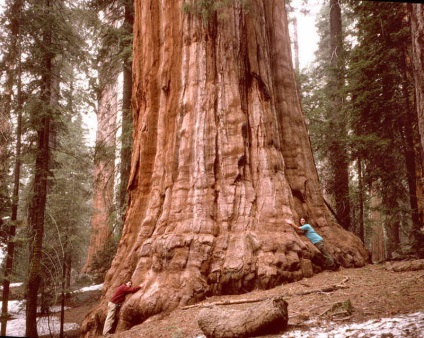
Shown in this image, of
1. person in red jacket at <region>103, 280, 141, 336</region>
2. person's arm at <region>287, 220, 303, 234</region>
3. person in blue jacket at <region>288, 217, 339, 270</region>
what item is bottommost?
person in red jacket at <region>103, 280, 141, 336</region>

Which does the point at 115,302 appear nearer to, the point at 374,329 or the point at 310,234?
the point at 310,234

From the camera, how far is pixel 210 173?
684 centimetres

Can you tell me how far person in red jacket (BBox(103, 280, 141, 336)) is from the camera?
19.3ft

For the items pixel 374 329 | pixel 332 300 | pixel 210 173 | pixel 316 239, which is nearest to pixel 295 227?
pixel 316 239

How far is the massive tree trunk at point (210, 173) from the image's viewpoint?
5980 millimetres

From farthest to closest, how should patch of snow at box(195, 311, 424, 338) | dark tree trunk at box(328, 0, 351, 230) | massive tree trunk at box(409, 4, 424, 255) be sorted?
1. dark tree trunk at box(328, 0, 351, 230)
2. patch of snow at box(195, 311, 424, 338)
3. massive tree trunk at box(409, 4, 424, 255)

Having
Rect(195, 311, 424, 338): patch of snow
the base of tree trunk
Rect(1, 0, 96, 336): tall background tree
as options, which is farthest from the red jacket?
Rect(1, 0, 96, 336): tall background tree

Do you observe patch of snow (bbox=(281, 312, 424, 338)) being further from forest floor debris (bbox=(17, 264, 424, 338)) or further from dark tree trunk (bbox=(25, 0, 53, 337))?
dark tree trunk (bbox=(25, 0, 53, 337))

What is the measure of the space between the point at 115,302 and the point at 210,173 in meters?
2.87

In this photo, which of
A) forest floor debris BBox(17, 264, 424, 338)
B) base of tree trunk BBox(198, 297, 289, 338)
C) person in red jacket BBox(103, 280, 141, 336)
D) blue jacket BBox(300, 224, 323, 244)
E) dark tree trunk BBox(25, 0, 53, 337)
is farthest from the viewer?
dark tree trunk BBox(25, 0, 53, 337)

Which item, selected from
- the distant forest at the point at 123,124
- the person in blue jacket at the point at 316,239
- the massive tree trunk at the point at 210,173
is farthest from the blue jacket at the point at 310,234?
the distant forest at the point at 123,124

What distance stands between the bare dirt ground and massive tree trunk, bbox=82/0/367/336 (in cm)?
34

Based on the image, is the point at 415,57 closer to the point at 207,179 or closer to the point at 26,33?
the point at 207,179

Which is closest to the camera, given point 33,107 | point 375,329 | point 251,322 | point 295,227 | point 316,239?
point 375,329
